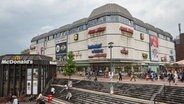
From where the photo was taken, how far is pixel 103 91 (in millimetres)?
26500

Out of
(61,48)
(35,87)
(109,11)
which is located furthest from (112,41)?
(61,48)

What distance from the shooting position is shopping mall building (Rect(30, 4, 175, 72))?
4831cm

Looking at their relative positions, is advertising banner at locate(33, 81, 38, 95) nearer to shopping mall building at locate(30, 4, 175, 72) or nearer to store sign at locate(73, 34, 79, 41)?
shopping mall building at locate(30, 4, 175, 72)

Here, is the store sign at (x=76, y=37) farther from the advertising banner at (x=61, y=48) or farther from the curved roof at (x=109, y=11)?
the curved roof at (x=109, y=11)

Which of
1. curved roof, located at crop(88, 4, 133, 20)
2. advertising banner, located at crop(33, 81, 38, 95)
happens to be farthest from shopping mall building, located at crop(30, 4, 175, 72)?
advertising banner, located at crop(33, 81, 38, 95)

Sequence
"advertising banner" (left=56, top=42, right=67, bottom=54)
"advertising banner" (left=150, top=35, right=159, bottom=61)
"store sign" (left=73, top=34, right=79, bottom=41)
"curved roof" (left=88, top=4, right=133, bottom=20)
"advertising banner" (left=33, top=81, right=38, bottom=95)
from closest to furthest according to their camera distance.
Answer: "advertising banner" (left=33, top=81, right=38, bottom=95) < "curved roof" (left=88, top=4, right=133, bottom=20) < "store sign" (left=73, top=34, right=79, bottom=41) < "advertising banner" (left=150, top=35, right=159, bottom=61) < "advertising banner" (left=56, top=42, right=67, bottom=54)

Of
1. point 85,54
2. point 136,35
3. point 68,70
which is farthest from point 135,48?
point 68,70

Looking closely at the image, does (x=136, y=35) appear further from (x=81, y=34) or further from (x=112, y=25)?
(x=81, y=34)

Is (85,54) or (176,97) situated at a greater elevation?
(85,54)

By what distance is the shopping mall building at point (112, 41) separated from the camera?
159ft

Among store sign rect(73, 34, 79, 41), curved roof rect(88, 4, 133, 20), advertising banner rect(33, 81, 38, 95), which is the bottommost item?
advertising banner rect(33, 81, 38, 95)

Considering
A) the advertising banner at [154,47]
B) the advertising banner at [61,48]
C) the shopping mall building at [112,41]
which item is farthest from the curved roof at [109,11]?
the advertising banner at [61,48]

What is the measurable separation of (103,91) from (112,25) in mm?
24975

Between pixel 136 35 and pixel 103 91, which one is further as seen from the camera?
pixel 136 35
